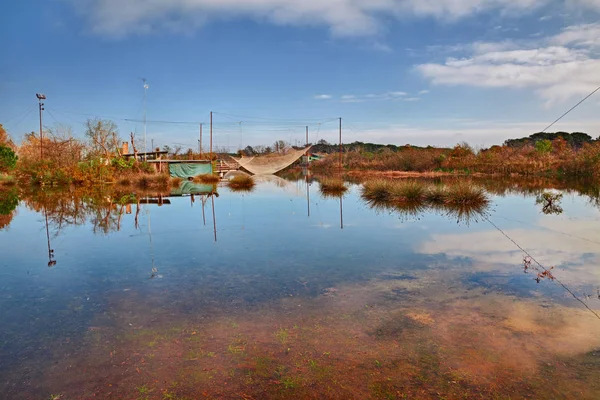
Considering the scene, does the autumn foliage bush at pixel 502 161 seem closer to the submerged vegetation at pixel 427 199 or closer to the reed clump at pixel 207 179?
the reed clump at pixel 207 179

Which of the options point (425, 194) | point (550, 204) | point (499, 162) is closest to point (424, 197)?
point (425, 194)

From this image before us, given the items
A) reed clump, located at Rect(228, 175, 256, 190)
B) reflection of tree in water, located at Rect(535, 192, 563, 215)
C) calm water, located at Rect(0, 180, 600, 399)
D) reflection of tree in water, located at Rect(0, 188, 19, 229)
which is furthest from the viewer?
reed clump, located at Rect(228, 175, 256, 190)

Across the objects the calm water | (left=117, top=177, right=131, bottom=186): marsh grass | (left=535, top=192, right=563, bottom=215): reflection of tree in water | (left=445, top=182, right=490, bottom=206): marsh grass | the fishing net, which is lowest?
the calm water

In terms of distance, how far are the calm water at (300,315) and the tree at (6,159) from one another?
21.8 metres

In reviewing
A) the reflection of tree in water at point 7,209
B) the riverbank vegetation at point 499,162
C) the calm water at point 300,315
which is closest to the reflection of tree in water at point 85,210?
the reflection of tree in water at point 7,209

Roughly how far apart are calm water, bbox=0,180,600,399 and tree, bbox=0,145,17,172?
21.8 meters

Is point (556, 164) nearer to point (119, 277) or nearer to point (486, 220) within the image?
point (486, 220)

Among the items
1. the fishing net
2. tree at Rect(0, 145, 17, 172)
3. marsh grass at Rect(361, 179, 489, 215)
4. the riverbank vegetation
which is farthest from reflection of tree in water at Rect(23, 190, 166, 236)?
the riverbank vegetation

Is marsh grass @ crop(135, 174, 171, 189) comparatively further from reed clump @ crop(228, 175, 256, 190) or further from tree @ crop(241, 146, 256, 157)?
tree @ crop(241, 146, 256, 157)

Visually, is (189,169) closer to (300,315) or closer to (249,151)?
(300,315)

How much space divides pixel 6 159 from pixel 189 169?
443 inches

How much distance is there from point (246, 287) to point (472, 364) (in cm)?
281

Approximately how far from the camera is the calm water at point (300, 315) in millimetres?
3018

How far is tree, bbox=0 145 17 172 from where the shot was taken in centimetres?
2632
